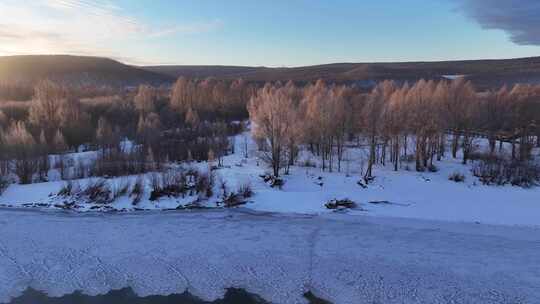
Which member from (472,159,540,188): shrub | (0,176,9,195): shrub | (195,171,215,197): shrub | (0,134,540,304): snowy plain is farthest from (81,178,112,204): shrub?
(472,159,540,188): shrub

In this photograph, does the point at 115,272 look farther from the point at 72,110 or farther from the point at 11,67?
the point at 11,67

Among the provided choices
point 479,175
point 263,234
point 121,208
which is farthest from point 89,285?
point 479,175

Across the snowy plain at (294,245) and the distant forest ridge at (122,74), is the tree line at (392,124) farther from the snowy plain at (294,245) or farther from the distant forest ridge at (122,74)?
the distant forest ridge at (122,74)

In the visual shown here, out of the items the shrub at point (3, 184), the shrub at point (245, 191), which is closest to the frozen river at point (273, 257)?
the shrub at point (245, 191)

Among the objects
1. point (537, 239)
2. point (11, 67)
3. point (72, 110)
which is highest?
point (11, 67)

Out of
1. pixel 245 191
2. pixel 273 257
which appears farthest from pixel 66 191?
pixel 273 257

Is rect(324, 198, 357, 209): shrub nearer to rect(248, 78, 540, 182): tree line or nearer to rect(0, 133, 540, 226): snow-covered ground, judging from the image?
rect(0, 133, 540, 226): snow-covered ground
